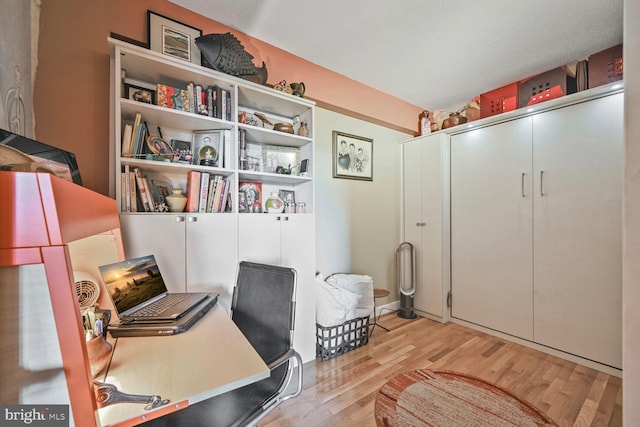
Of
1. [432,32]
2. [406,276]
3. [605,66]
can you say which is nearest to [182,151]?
[432,32]

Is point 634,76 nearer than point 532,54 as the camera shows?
Yes

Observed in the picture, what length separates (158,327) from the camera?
958 millimetres

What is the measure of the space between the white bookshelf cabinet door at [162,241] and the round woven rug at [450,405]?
1.34 metres

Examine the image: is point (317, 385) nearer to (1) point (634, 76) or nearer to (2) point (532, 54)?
(1) point (634, 76)

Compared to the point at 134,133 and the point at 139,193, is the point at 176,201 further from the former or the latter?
the point at 134,133

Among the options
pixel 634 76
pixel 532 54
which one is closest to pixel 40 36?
pixel 634 76

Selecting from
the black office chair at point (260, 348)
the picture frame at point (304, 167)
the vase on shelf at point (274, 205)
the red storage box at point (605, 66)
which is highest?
the red storage box at point (605, 66)

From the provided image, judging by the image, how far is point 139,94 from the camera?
154 centimetres

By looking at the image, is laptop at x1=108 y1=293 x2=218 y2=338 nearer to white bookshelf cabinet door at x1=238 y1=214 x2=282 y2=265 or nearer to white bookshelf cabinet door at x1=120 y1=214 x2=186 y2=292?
white bookshelf cabinet door at x1=120 y1=214 x2=186 y2=292

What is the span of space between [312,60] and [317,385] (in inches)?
110

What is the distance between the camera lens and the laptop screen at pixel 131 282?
99cm

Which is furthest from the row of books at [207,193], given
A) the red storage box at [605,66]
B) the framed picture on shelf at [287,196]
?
the red storage box at [605,66]

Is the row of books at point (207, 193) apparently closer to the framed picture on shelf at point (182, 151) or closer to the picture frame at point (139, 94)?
the framed picture on shelf at point (182, 151)

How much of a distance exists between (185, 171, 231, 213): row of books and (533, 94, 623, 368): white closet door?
270 cm
